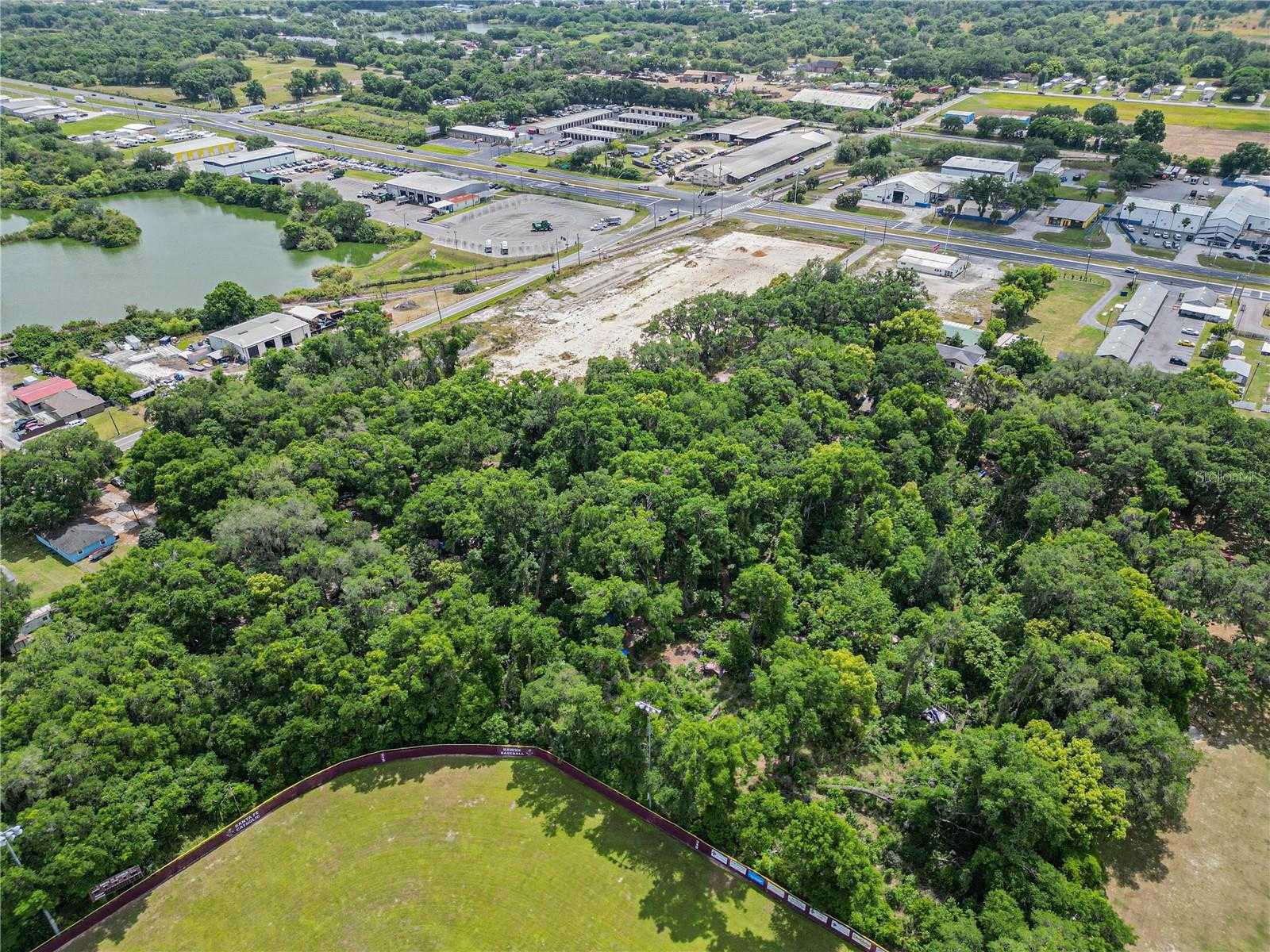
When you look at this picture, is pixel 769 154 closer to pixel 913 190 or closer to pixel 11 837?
pixel 913 190

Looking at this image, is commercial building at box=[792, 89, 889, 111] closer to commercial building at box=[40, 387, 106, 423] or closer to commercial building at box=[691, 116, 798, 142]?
commercial building at box=[691, 116, 798, 142]

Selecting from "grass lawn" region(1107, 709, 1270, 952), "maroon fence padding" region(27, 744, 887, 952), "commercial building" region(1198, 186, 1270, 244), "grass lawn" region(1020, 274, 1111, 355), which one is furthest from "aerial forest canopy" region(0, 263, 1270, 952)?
"commercial building" region(1198, 186, 1270, 244)

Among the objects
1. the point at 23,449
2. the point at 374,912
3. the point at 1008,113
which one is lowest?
the point at 374,912

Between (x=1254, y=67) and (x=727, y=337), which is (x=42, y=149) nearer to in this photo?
(x=727, y=337)

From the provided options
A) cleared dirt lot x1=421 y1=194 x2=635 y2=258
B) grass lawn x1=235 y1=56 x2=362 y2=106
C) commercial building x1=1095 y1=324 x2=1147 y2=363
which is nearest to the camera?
commercial building x1=1095 y1=324 x2=1147 y2=363

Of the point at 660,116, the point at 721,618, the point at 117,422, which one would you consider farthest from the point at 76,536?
the point at 660,116

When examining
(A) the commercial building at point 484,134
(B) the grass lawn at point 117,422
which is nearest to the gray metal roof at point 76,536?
(B) the grass lawn at point 117,422

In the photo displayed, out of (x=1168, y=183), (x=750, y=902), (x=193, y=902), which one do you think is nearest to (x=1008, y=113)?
(x=1168, y=183)
